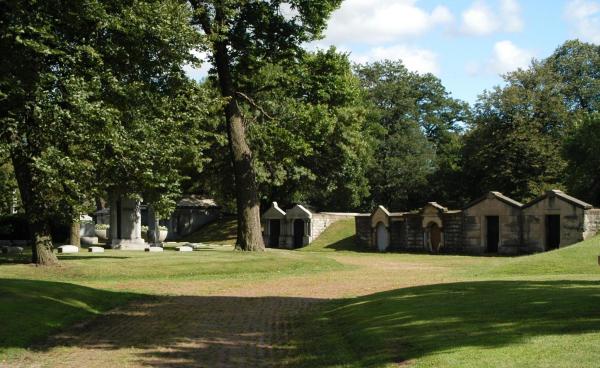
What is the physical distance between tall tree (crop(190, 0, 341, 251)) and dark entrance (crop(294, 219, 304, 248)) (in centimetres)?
2305

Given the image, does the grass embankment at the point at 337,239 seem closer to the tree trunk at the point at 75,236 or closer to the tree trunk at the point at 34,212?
the tree trunk at the point at 75,236

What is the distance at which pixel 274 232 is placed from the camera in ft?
200

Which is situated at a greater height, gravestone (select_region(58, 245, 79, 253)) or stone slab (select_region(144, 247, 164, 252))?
gravestone (select_region(58, 245, 79, 253))

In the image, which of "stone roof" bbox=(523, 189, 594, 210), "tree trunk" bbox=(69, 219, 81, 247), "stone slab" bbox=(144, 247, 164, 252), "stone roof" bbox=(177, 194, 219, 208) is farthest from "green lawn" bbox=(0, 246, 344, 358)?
"stone roof" bbox=(177, 194, 219, 208)

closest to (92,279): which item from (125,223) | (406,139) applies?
(125,223)

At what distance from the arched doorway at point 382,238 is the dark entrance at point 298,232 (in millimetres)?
8718

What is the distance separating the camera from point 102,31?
80.0 feet

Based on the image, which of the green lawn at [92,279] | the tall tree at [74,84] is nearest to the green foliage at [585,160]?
the green lawn at [92,279]

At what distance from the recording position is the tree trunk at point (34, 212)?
23734mm

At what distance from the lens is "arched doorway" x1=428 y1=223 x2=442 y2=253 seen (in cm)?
4678

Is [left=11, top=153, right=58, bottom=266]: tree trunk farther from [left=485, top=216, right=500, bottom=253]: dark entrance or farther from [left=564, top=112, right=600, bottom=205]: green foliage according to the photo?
[left=564, top=112, right=600, bottom=205]: green foliage

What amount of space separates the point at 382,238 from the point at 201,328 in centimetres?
3682

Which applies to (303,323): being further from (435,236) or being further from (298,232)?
(298,232)

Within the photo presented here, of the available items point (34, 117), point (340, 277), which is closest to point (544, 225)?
point (340, 277)
